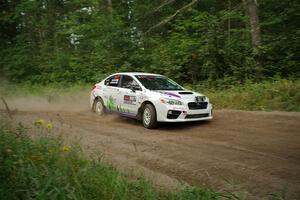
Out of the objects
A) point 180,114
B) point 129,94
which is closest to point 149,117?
point 180,114

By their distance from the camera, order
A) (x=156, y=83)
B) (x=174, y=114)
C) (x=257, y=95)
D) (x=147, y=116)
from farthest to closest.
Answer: (x=257, y=95)
(x=156, y=83)
(x=147, y=116)
(x=174, y=114)

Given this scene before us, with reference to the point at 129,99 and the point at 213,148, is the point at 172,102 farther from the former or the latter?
the point at 213,148

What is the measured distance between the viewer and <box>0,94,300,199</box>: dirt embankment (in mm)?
6012

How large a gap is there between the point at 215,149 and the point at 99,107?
6.59 metres

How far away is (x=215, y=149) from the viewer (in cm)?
801

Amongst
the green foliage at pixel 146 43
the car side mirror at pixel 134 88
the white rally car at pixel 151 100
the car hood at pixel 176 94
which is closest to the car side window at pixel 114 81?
the white rally car at pixel 151 100

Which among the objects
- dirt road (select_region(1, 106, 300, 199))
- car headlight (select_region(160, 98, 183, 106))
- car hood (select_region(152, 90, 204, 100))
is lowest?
dirt road (select_region(1, 106, 300, 199))

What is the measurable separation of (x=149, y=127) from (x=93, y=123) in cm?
210

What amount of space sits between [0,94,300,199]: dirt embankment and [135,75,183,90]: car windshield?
1.25 metres

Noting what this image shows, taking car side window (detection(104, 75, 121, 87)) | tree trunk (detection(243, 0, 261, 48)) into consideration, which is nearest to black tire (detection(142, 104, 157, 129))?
car side window (detection(104, 75, 121, 87))

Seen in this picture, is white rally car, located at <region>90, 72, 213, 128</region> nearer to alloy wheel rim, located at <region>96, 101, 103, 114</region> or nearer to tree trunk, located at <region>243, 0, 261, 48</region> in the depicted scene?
alloy wheel rim, located at <region>96, 101, 103, 114</region>

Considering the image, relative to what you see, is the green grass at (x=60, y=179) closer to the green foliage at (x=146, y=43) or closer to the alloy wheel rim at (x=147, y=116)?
the alloy wheel rim at (x=147, y=116)

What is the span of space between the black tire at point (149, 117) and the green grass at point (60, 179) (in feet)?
17.0

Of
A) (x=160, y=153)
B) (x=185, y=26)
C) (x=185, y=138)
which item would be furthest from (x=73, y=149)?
(x=185, y=26)
